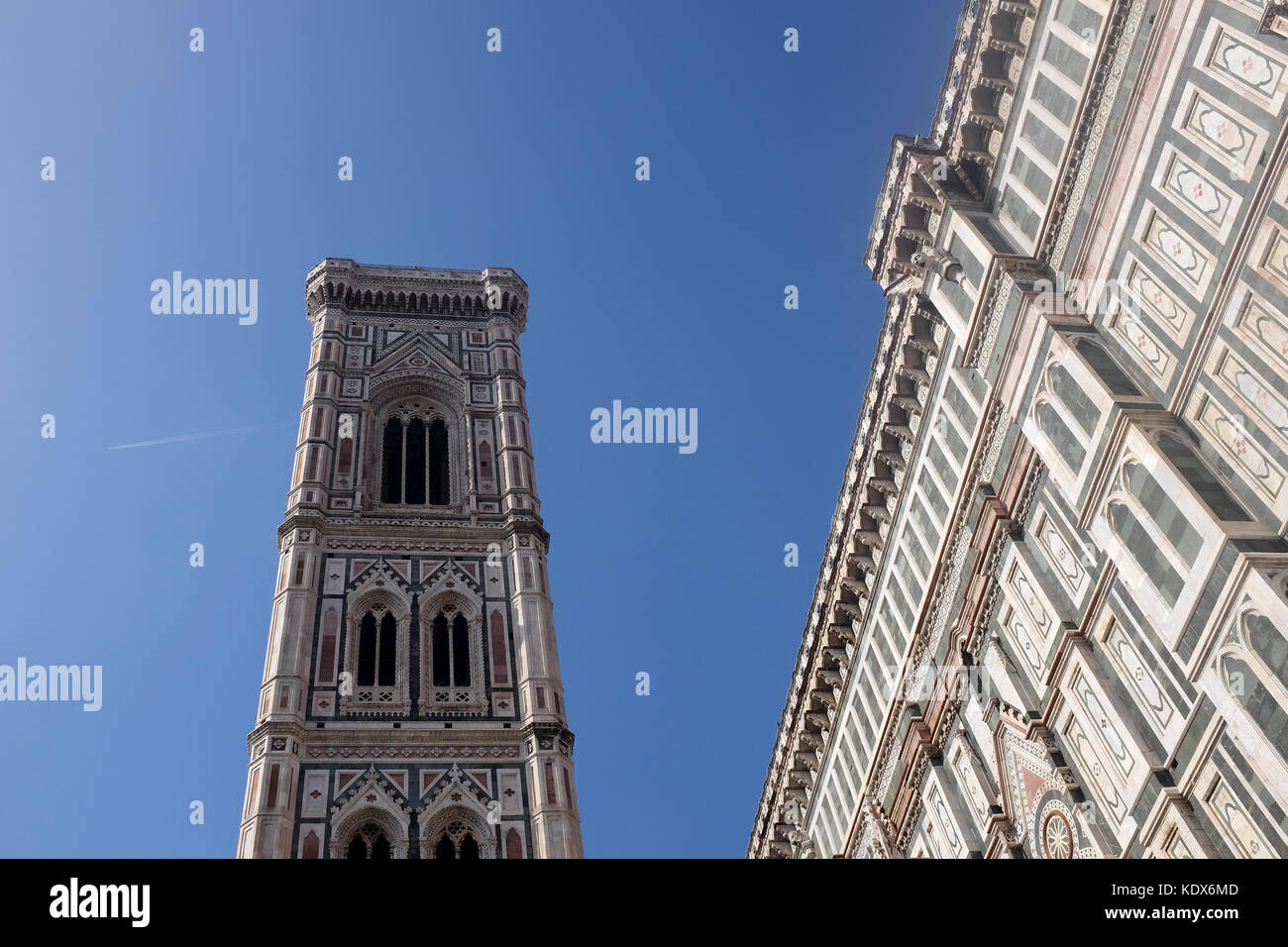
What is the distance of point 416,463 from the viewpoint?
3891 centimetres

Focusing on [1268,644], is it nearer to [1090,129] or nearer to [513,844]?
[1090,129]

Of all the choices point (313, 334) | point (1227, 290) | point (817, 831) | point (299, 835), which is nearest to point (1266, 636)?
point (1227, 290)

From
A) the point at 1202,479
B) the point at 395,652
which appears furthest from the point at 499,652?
the point at 1202,479

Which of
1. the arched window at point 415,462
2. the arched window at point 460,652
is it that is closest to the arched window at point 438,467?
the arched window at point 415,462

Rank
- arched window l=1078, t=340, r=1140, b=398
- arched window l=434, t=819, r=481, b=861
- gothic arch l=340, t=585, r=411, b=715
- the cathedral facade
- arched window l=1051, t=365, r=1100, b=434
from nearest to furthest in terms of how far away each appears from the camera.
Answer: the cathedral facade, arched window l=1078, t=340, r=1140, b=398, arched window l=1051, t=365, r=1100, b=434, arched window l=434, t=819, r=481, b=861, gothic arch l=340, t=585, r=411, b=715

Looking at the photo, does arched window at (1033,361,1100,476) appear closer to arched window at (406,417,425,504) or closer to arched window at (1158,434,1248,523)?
arched window at (1158,434,1248,523)

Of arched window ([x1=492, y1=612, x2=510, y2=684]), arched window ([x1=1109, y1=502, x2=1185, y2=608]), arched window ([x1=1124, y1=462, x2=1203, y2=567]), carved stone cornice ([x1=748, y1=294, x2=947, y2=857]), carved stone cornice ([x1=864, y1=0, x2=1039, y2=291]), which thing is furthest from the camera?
arched window ([x1=492, y1=612, x2=510, y2=684])

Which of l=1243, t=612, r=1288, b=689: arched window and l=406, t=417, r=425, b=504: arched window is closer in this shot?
l=1243, t=612, r=1288, b=689: arched window

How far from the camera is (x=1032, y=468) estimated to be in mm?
20500

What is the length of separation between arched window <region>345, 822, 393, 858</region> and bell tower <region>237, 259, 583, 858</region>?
45 mm

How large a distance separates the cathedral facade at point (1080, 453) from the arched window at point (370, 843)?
9.86 m

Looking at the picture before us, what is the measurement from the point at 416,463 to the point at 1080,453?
24151 mm

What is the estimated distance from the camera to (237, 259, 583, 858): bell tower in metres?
27.7

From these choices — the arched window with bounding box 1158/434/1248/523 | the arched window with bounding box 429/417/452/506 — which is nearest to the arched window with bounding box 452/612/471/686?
the arched window with bounding box 429/417/452/506
